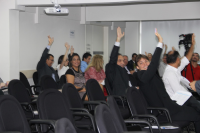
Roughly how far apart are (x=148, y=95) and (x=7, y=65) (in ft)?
11.3

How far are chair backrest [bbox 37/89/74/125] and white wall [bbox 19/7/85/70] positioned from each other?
164 inches

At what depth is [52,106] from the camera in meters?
3.06

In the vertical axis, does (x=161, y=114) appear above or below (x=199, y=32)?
below

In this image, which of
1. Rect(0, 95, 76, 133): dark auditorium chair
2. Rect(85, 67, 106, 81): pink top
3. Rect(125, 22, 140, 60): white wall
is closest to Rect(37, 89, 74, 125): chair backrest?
Rect(0, 95, 76, 133): dark auditorium chair

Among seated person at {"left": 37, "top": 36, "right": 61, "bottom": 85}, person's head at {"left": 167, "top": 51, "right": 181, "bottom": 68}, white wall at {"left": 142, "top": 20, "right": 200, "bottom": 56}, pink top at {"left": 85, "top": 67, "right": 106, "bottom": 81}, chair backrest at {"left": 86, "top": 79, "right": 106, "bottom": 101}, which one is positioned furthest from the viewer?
white wall at {"left": 142, "top": 20, "right": 200, "bottom": 56}

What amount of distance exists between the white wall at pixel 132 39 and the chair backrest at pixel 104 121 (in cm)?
1013

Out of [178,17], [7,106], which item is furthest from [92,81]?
[178,17]

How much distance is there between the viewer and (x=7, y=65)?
5.98 meters

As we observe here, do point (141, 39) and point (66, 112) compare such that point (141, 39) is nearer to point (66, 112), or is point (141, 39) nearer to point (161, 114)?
point (161, 114)

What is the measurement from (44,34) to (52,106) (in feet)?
16.7

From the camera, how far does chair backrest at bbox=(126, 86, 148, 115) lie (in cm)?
332

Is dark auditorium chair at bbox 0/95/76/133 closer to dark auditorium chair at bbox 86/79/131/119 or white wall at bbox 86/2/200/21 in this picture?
dark auditorium chair at bbox 86/79/131/119

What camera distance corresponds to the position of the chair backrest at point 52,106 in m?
2.89

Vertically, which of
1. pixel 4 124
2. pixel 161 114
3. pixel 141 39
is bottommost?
pixel 161 114
